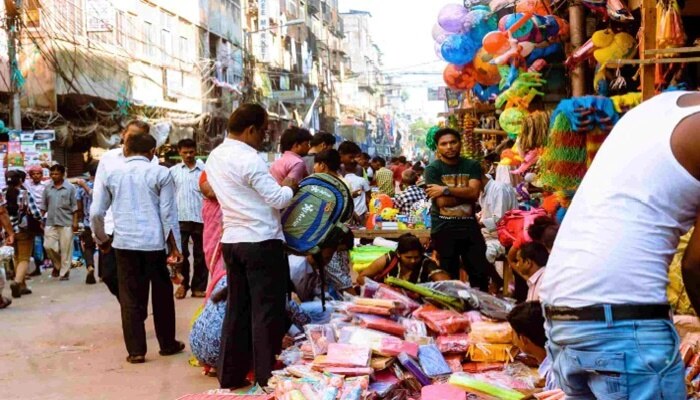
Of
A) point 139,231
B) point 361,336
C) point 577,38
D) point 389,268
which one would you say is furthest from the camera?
point 577,38

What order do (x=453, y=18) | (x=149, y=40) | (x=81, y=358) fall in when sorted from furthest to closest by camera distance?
(x=149, y=40) → (x=453, y=18) → (x=81, y=358)

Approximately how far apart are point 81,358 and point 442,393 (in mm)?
3647

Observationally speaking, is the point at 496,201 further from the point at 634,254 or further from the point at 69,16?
the point at 69,16

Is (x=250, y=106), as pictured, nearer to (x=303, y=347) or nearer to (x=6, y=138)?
(x=303, y=347)

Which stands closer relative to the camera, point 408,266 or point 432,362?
point 432,362

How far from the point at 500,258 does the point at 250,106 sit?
3.59m

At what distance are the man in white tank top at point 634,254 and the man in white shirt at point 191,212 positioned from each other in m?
8.33

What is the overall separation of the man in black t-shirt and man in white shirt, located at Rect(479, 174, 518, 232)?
101cm

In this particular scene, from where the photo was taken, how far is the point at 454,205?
7.70 m

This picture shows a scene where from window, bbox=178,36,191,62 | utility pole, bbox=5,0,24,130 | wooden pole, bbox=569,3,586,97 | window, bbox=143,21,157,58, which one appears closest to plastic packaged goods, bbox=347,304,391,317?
A: wooden pole, bbox=569,3,586,97

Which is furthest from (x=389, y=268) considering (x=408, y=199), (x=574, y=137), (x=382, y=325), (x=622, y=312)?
(x=622, y=312)

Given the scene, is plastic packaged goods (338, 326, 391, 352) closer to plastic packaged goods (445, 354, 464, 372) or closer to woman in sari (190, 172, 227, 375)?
plastic packaged goods (445, 354, 464, 372)

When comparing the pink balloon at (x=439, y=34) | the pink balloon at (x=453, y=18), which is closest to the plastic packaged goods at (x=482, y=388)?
the pink balloon at (x=453, y=18)

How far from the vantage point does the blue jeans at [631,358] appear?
2.47 meters
